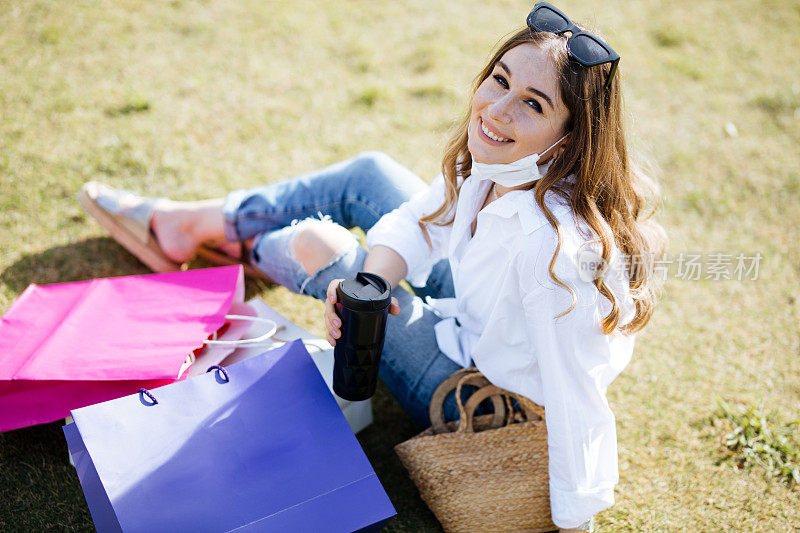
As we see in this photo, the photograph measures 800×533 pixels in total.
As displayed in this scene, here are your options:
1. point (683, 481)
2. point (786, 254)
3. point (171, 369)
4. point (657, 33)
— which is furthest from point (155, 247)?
point (657, 33)

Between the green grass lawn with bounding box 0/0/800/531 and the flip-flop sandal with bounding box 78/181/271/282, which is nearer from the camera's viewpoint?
the green grass lawn with bounding box 0/0/800/531

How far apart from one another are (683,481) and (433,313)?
3.62ft

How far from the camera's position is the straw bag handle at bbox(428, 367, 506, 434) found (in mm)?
2049

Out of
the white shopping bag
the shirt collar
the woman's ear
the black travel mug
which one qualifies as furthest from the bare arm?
the woman's ear

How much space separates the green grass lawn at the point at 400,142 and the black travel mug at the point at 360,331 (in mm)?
537

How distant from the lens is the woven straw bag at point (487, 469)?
77.1 inches

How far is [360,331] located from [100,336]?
0.90 metres

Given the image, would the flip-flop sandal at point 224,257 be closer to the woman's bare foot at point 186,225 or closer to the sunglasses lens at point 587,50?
the woman's bare foot at point 186,225

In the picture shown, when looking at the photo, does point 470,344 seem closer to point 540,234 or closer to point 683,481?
point 540,234

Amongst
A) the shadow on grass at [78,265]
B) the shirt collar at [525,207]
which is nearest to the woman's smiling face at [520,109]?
the shirt collar at [525,207]

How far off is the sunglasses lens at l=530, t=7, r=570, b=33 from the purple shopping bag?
47.8 inches

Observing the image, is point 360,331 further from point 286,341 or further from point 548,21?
point 548,21

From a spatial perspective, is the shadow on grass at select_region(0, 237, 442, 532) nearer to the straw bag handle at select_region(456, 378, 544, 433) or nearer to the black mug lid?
the straw bag handle at select_region(456, 378, 544, 433)

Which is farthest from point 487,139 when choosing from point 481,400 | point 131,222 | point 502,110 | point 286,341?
point 131,222
